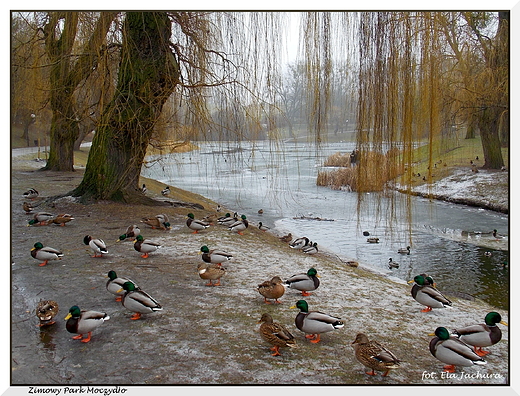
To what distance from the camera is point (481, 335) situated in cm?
356

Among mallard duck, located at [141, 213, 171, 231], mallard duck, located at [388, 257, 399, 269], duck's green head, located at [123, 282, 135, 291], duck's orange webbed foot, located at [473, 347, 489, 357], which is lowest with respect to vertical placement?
mallard duck, located at [388, 257, 399, 269]

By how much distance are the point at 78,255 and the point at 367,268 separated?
4711mm

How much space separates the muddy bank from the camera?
9.68 feet

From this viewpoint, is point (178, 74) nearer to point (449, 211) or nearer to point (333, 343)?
point (333, 343)

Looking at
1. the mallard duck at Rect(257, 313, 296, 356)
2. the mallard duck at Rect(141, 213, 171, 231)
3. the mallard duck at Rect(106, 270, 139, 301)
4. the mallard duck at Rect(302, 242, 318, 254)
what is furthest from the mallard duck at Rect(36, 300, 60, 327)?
the mallard duck at Rect(302, 242, 318, 254)

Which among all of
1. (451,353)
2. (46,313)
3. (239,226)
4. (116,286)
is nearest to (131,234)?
(239,226)

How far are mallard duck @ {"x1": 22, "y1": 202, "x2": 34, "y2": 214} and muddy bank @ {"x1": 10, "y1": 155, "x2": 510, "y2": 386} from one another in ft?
2.45

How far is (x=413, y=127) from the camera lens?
270cm

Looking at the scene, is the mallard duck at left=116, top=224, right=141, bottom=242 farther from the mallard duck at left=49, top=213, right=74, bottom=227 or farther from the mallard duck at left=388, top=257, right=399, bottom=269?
the mallard duck at left=388, top=257, right=399, bottom=269

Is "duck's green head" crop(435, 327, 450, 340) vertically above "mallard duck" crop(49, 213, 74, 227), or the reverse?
"mallard duck" crop(49, 213, 74, 227)

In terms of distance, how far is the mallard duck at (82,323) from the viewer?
3.39 meters

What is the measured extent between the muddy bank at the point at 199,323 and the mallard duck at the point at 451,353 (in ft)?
0.27

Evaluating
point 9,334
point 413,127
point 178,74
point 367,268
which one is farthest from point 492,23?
point 9,334

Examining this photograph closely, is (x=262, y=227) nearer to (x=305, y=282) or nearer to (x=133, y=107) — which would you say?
(x=133, y=107)
